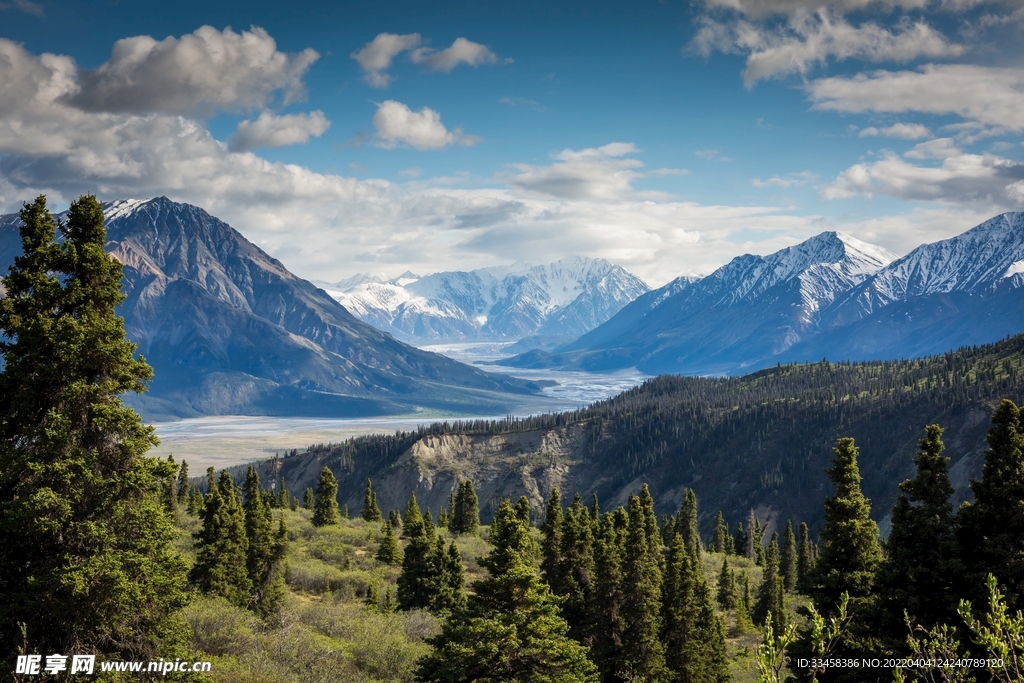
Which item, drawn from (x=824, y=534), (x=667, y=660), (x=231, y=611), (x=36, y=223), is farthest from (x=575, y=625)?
(x=36, y=223)

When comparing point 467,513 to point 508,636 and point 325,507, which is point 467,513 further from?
point 508,636

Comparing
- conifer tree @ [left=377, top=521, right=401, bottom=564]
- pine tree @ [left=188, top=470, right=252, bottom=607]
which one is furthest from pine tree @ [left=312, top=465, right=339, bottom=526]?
pine tree @ [left=188, top=470, right=252, bottom=607]

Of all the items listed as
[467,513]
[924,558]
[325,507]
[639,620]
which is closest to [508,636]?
[924,558]

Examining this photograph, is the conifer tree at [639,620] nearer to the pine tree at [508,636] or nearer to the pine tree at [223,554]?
the pine tree at [508,636]

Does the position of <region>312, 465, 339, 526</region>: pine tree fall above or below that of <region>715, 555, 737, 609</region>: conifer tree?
above

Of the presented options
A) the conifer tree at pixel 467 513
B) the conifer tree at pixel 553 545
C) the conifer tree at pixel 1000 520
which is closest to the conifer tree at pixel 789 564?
the conifer tree at pixel 467 513

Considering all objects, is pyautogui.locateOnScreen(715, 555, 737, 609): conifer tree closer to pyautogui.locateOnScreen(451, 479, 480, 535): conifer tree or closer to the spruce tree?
the spruce tree
